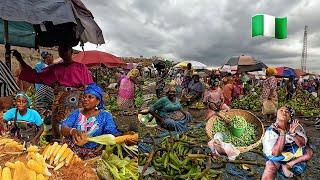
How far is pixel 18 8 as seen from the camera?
2762 mm

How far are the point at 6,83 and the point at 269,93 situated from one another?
2.35m

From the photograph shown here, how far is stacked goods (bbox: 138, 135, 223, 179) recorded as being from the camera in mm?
3111

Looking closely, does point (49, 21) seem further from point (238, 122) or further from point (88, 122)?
point (238, 122)

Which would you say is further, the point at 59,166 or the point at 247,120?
the point at 247,120

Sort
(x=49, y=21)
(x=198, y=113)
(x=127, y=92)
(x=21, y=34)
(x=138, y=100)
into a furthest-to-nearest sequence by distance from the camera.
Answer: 1. (x=127, y=92)
2. (x=21, y=34)
3. (x=138, y=100)
4. (x=198, y=113)
5. (x=49, y=21)

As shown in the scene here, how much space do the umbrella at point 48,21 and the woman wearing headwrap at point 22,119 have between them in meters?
0.65

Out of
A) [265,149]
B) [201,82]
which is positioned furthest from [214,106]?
[265,149]

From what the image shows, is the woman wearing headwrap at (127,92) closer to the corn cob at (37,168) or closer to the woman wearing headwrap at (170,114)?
the woman wearing headwrap at (170,114)

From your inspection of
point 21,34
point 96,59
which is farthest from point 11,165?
point 96,59

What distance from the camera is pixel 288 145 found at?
2.97 meters

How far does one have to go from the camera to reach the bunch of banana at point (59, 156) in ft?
8.41

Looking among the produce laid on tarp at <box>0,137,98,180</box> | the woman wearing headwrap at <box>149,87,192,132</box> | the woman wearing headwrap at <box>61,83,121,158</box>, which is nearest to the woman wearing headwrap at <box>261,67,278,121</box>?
the woman wearing headwrap at <box>149,87,192,132</box>

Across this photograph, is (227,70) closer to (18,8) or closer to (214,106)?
(214,106)

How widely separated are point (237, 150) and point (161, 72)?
3.85 ft
